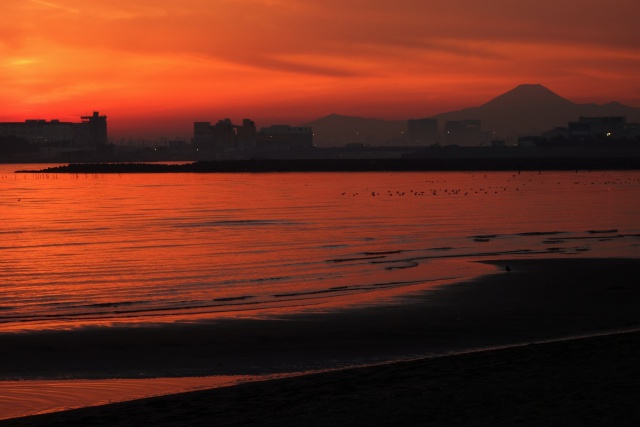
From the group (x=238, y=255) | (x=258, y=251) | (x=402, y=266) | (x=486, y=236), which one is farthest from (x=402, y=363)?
(x=486, y=236)

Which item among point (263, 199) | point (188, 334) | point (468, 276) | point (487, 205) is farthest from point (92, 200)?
point (188, 334)

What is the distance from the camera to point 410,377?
13953 millimetres

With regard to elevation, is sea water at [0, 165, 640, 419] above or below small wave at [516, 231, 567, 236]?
above

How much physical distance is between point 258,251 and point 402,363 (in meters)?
24.7

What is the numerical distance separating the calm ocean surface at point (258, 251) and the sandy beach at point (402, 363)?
2.52 m

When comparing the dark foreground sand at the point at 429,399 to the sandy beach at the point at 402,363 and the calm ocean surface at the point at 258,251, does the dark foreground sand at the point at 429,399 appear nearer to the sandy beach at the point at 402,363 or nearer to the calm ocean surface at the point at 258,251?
the sandy beach at the point at 402,363

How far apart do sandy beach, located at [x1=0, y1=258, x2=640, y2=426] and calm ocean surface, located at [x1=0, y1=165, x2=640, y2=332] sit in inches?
99.4

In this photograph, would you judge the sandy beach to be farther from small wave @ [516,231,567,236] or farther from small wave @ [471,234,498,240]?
small wave @ [516,231,567,236]

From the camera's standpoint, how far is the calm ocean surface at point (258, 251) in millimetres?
25578

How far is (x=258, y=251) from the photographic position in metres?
39.9

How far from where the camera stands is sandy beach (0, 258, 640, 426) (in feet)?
38.2

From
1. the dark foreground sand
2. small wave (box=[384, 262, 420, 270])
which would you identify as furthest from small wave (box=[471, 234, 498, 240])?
the dark foreground sand

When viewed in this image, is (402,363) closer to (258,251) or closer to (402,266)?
(402,266)

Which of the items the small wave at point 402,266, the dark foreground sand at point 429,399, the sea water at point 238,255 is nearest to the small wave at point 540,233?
the sea water at point 238,255
